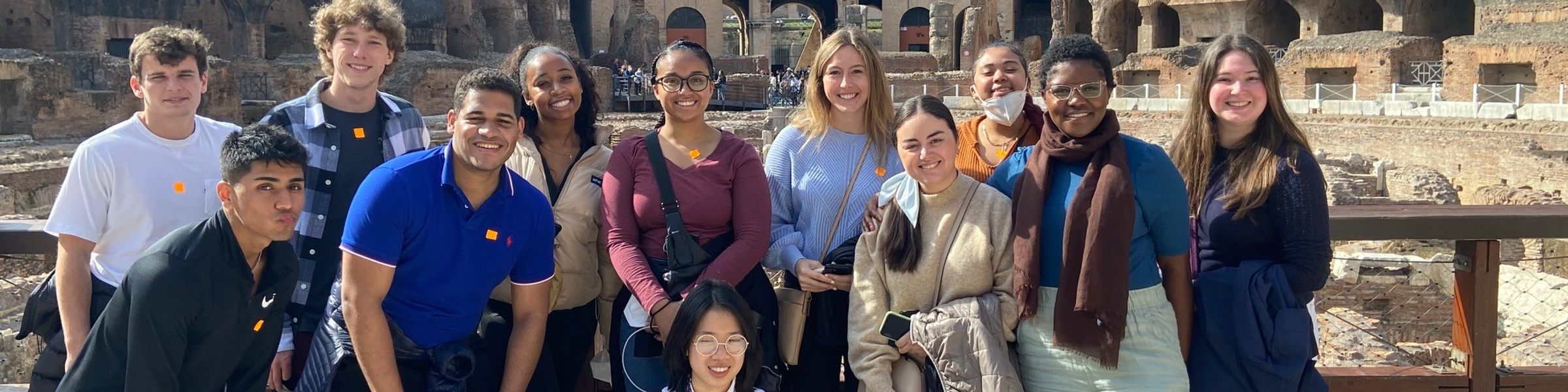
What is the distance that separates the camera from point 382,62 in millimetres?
4117

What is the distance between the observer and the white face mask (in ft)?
12.5

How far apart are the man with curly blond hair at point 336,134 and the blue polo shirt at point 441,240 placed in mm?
606

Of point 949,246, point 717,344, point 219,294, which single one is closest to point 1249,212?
point 949,246

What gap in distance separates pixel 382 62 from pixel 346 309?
4.02 ft

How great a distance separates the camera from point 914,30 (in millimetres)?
44062

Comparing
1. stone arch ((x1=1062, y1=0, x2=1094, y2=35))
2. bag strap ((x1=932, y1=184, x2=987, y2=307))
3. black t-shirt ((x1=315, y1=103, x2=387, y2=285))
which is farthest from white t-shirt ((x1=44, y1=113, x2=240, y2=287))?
stone arch ((x1=1062, y1=0, x2=1094, y2=35))

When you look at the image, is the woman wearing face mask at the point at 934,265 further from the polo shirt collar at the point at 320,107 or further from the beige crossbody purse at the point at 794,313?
the polo shirt collar at the point at 320,107

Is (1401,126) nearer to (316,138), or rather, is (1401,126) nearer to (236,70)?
(316,138)

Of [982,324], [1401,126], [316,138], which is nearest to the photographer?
[982,324]

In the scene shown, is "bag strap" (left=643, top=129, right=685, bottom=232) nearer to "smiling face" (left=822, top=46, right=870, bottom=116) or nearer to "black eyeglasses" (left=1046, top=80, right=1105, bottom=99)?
"smiling face" (left=822, top=46, right=870, bottom=116)

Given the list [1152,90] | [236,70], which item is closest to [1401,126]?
[1152,90]

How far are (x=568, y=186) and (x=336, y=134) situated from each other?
32.0 inches

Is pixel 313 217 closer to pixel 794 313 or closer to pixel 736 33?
pixel 794 313

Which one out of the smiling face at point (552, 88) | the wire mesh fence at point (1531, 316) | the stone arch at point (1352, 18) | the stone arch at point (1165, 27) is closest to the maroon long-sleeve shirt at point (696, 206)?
the smiling face at point (552, 88)
